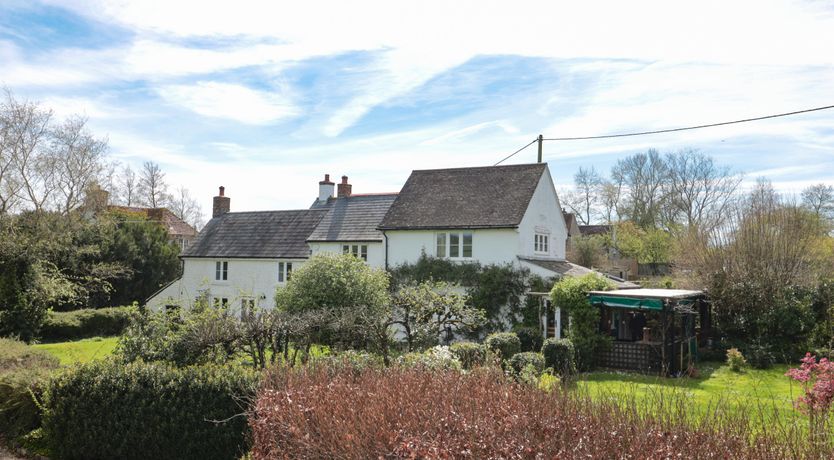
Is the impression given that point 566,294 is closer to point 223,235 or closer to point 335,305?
point 335,305

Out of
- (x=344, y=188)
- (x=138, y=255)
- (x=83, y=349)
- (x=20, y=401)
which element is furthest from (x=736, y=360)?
(x=138, y=255)

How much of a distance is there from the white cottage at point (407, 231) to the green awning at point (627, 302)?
427cm

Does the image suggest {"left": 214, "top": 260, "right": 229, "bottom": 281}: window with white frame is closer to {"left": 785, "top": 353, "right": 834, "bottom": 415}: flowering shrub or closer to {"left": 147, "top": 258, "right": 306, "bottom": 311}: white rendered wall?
{"left": 147, "top": 258, "right": 306, "bottom": 311}: white rendered wall

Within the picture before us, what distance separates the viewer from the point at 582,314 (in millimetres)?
21703

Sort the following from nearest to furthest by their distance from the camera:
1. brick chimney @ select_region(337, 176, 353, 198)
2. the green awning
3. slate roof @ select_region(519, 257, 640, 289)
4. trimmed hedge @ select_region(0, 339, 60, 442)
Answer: trimmed hedge @ select_region(0, 339, 60, 442)
the green awning
slate roof @ select_region(519, 257, 640, 289)
brick chimney @ select_region(337, 176, 353, 198)

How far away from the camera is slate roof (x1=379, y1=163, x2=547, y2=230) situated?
28.2 metres

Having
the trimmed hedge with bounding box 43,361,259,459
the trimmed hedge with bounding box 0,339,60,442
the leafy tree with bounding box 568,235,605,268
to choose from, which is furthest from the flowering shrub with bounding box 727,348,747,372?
the leafy tree with bounding box 568,235,605,268

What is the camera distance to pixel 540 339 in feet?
75.0

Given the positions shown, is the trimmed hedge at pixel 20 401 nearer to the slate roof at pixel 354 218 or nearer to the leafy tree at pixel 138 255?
the slate roof at pixel 354 218

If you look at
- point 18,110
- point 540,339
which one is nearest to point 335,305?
point 540,339

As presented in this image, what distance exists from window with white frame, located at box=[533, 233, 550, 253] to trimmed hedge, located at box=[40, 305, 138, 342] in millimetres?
21457

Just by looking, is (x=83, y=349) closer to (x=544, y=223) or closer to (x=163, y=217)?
(x=544, y=223)

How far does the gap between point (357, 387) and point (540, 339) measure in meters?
16.5

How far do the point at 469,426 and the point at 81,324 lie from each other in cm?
3347
